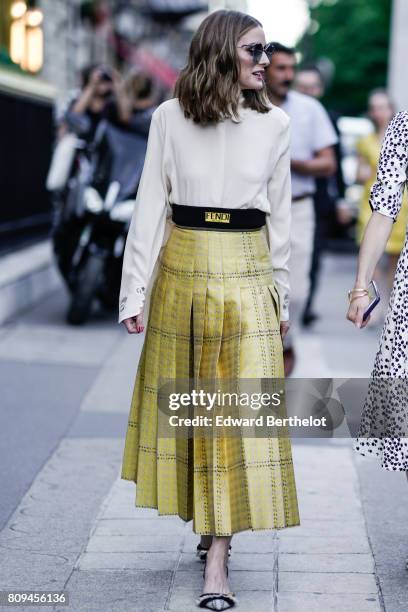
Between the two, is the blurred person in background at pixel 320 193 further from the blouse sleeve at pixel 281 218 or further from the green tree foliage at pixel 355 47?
the green tree foliage at pixel 355 47

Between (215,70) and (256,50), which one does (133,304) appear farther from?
(256,50)

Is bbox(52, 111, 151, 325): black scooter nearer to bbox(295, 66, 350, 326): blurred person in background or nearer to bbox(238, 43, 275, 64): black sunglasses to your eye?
bbox(295, 66, 350, 326): blurred person in background

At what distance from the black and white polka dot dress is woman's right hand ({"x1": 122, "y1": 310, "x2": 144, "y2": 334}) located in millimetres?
807

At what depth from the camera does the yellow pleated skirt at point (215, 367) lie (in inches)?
150

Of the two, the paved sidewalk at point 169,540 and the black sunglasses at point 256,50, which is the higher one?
the black sunglasses at point 256,50

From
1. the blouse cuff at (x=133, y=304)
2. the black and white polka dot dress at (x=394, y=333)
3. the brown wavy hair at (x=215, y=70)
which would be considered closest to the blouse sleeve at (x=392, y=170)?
the black and white polka dot dress at (x=394, y=333)

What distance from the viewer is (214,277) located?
3.87 m

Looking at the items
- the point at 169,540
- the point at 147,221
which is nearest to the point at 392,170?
the point at 147,221

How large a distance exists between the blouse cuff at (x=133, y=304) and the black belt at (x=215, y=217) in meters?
0.27

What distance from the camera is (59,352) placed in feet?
27.7

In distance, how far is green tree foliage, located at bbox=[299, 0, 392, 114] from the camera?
50.1 meters

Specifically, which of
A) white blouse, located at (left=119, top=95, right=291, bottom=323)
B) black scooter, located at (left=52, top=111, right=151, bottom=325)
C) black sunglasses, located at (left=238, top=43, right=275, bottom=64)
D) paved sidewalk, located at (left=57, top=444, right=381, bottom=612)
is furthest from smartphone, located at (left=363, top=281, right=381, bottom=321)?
black scooter, located at (left=52, top=111, right=151, bottom=325)

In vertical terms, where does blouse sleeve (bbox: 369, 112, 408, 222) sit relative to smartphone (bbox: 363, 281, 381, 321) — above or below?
above

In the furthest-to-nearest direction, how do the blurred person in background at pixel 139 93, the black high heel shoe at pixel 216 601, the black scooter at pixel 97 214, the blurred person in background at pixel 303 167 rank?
the blurred person in background at pixel 139 93
the black scooter at pixel 97 214
the blurred person in background at pixel 303 167
the black high heel shoe at pixel 216 601
